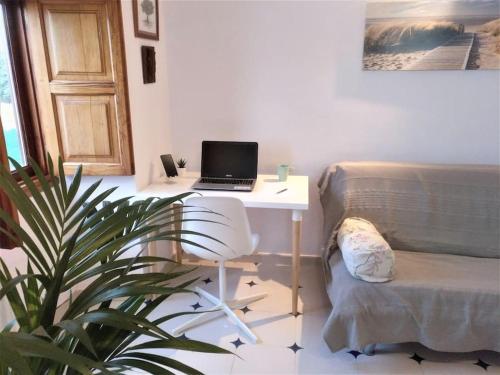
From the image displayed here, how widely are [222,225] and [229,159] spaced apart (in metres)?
0.72

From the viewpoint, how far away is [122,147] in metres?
2.28

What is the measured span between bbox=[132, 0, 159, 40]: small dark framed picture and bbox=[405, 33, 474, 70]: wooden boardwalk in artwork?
174cm

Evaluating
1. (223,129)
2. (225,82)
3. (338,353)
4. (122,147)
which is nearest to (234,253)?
(338,353)

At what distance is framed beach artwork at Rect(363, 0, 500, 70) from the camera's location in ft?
8.04

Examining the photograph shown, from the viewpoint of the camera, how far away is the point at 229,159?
2672 mm

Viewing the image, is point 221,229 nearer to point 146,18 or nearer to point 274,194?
point 274,194

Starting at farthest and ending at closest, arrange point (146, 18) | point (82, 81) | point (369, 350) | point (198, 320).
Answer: point (146, 18) → point (198, 320) → point (82, 81) → point (369, 350)

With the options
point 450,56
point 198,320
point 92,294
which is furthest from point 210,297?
point 450,56

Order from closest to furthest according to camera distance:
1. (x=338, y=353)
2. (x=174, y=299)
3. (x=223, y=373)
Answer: (x=223, y=373) < (x=338, y=353) < (x=174, y=299)

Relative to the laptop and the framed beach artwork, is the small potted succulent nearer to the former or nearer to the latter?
the laptop

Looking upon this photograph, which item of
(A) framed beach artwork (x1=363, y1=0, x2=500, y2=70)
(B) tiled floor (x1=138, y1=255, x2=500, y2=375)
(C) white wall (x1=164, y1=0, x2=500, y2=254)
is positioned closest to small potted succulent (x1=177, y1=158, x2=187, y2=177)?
(C) white wall (x1=164, y1=0, x2=500, y2=254)

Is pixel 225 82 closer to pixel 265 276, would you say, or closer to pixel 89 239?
pixel 265 276

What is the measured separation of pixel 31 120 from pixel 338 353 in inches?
84.9

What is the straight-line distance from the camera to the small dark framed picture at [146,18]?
2.31m
